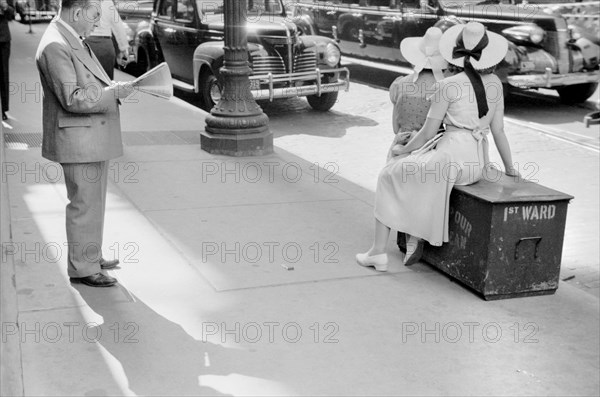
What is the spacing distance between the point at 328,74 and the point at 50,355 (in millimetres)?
9363

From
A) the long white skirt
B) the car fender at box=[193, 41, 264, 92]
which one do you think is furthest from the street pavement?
the car fender at box=[193, 41, 264, 92]

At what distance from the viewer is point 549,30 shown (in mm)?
13219

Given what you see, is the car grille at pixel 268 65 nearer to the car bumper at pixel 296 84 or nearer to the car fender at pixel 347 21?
the car bumper at pixel 296 84

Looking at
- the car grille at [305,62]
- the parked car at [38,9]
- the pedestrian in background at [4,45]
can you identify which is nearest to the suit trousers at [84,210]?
the pedestrian in background at [4,45]

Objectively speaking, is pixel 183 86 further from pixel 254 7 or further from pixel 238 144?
pixel 238 144

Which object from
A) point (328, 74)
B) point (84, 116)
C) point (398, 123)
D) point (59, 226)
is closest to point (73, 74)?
point (84, 116)

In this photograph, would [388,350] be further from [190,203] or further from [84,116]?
[190,203]

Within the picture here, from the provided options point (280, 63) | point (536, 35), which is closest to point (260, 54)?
point (280, 63)

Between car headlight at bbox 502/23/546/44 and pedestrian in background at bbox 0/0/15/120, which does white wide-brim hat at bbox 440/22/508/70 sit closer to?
pedestrian in background at bbox 0/0/15/120

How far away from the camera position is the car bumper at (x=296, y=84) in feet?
40.2

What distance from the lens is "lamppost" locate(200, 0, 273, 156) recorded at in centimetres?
926

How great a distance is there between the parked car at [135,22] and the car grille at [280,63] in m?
3.82

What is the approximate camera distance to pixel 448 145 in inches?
223

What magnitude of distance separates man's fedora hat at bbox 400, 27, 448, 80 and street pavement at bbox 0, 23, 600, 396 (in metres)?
1.43
